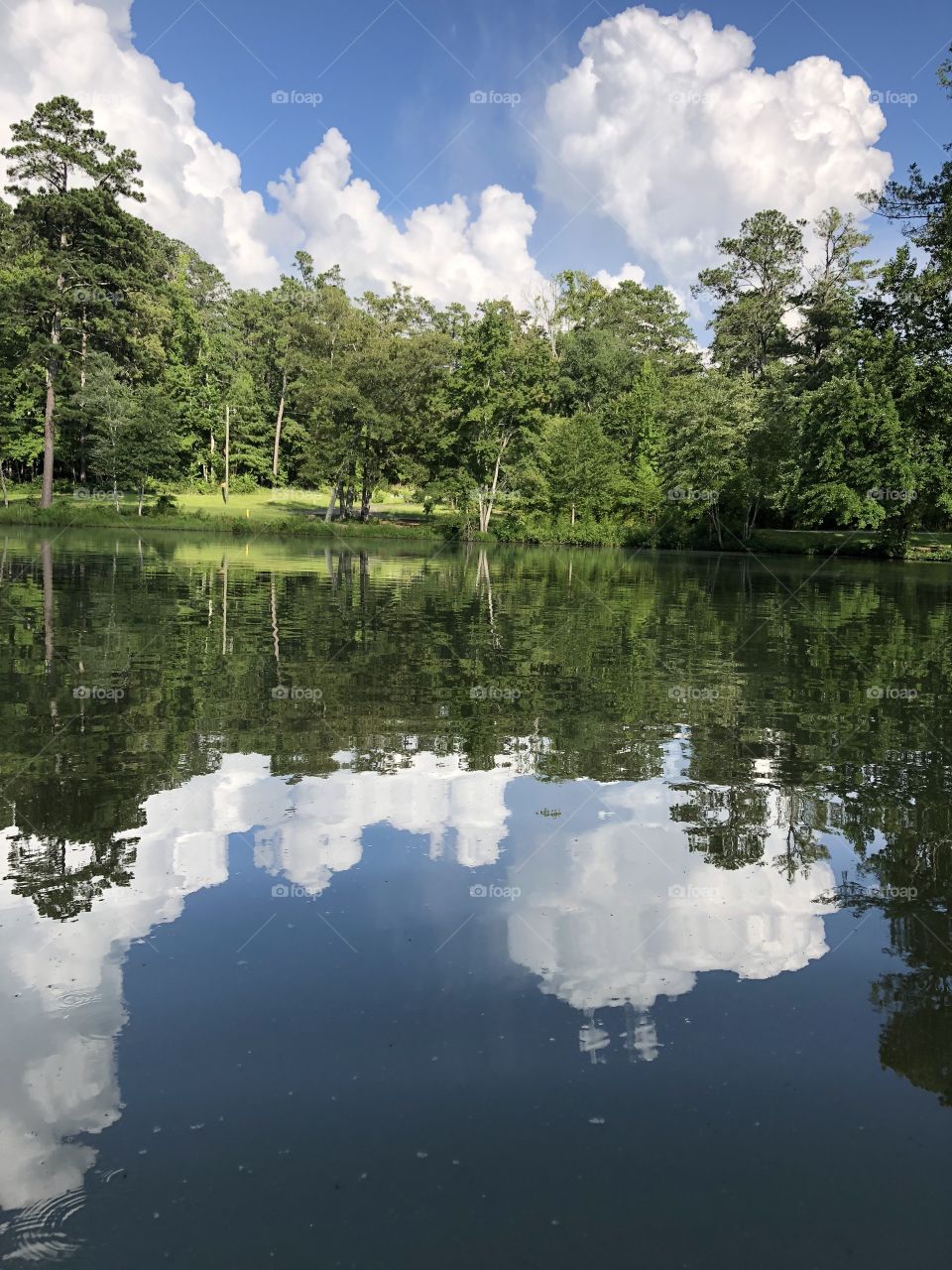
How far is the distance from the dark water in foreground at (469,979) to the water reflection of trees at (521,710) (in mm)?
67

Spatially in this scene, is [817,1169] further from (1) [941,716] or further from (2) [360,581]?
(2) [360,581]

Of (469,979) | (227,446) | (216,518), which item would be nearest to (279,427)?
(227,446)

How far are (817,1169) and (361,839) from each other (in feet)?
13.6

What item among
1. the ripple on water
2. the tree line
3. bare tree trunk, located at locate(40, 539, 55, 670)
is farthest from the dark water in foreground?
the tree line

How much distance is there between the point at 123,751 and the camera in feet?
29.8

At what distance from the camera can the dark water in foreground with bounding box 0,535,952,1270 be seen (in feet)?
10.7

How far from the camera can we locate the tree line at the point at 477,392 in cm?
5672

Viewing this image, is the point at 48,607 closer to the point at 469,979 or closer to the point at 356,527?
the point at 469,979

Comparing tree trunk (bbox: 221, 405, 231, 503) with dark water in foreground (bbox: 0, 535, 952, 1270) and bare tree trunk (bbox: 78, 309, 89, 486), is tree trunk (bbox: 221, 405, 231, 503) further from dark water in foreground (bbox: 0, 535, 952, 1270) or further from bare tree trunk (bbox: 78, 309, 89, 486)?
dark water in foreground (bbox: 0, 535, 952, 1270)

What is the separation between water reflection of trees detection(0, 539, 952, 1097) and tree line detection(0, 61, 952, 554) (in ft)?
96.9

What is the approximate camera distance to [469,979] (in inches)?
192

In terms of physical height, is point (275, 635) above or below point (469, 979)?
above

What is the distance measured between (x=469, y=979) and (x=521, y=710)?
6817mm

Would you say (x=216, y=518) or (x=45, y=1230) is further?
(x=216, y=518)
